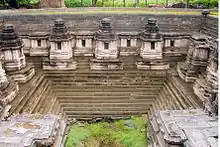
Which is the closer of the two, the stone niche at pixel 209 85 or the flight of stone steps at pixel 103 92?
the stone niche at pixel 209 85

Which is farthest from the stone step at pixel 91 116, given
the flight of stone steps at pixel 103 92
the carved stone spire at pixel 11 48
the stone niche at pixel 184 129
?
the carved stone spire at pixel 11 48

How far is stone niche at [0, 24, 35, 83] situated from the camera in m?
16.5

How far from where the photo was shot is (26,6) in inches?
1335

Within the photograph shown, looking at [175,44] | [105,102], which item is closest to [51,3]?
[175,44]

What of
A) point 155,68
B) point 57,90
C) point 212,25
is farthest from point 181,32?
point 57,90

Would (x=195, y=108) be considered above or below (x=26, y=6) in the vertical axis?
below

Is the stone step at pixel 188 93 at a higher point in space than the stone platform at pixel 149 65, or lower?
lower

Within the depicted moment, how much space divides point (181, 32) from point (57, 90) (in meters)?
8.62

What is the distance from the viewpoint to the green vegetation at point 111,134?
45.3ft

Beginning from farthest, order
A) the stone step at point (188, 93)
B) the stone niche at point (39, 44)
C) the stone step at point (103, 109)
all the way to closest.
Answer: the stone niche at point (39, 44) < the stone step at point (103, 109) < the stone step at point (188, 93)

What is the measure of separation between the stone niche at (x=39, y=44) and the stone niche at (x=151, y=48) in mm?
5581

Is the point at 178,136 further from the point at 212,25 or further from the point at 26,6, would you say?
the point at 26,6

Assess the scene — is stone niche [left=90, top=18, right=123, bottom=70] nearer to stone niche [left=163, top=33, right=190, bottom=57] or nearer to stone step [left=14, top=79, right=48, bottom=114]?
stone niche [left=163, top=33, right=190, bottom=57]

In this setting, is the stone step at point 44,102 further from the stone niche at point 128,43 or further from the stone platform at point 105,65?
the stone niche at point 128,43
